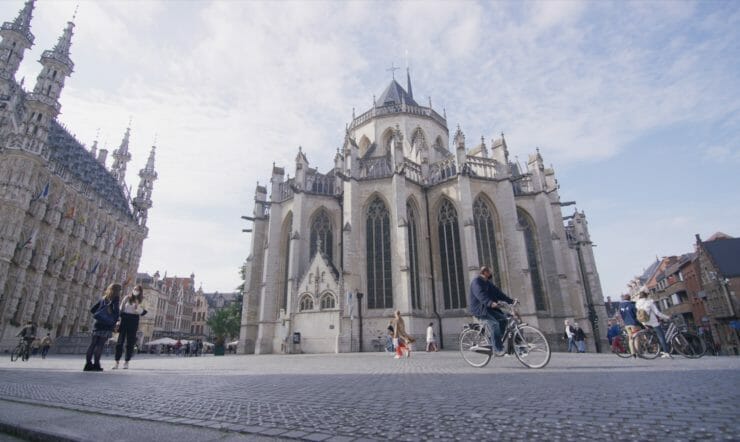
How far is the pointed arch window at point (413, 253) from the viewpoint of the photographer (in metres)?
22.6

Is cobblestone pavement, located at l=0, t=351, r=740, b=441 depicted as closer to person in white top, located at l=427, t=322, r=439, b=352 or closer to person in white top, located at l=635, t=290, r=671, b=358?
person in white top, located at l=635, t=290, r=671, b=358

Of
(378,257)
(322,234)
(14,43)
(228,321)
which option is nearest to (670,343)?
(378,257)

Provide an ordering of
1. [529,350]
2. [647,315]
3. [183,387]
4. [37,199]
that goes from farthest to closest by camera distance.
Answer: [37,199] < [647,315] < [529,350] < [183,387]

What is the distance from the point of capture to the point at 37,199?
29.1m

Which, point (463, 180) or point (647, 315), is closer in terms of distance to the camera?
point (647, 315)

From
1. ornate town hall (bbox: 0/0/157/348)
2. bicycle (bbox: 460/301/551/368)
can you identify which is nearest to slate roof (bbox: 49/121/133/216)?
ornate town hall (bbox: 0/0/157/348)

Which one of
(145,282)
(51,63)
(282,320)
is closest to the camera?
(282,320)

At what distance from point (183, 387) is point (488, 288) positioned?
16.2ft

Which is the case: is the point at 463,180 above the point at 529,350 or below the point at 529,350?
above

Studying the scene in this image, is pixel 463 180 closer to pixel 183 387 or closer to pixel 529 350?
pixel 529 350

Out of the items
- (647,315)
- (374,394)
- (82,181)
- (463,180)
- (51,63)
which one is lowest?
(374,394)

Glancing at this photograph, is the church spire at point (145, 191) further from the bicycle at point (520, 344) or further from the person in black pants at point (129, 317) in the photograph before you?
the bicycle at point (520, 344)

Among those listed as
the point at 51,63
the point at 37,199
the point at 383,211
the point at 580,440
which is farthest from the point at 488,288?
the point at 51,63

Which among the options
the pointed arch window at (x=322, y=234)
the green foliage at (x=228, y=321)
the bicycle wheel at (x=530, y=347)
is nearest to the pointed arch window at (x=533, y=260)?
the pointed arch window at (x=322, y=234)
